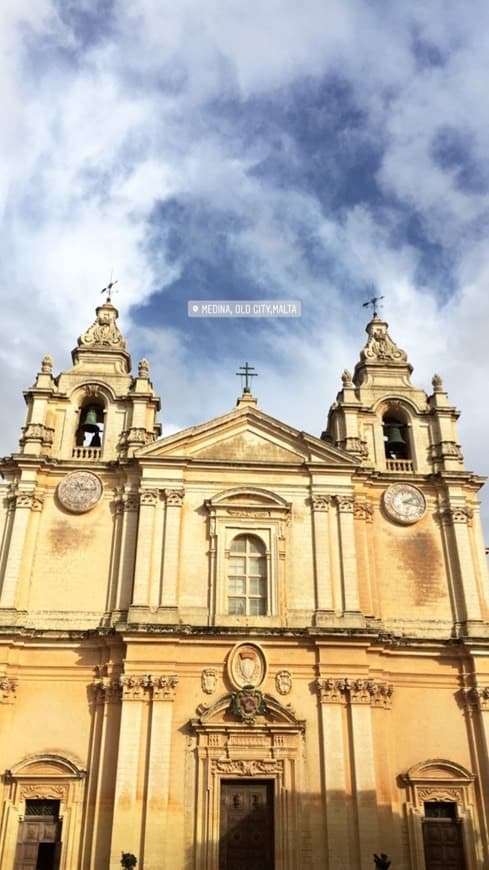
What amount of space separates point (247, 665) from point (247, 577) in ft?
8.63

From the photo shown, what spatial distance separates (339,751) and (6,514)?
11.7m

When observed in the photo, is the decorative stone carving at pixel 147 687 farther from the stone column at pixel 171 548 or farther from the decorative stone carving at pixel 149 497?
the decorative stone carving at pixel 149 497

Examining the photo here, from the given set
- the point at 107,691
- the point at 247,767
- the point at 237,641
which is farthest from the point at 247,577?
the point at 247,767

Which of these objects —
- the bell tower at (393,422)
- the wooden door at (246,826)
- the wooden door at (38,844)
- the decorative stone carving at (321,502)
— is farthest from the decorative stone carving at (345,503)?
the wooden door at (38,844)

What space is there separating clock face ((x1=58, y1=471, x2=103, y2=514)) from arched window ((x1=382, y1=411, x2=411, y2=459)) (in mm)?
9787

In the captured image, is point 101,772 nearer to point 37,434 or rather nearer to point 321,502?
point 321,502

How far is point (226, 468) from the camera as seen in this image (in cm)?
2400

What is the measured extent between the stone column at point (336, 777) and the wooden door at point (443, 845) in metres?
2.25

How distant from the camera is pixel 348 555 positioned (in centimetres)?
2289

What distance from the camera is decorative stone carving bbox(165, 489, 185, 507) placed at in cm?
2320

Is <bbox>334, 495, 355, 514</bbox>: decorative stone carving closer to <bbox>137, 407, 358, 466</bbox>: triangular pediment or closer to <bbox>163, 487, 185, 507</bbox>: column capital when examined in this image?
<bbox>137, 407, 358, 466</bbox>: triangular pediment

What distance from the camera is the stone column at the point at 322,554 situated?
2216 cm

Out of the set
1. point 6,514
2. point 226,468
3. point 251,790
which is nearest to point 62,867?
point 251,790

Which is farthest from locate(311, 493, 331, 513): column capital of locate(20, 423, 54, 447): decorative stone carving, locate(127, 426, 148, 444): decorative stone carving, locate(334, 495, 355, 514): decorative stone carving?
locate(20, 423, 54, 447): decorative stone carving
